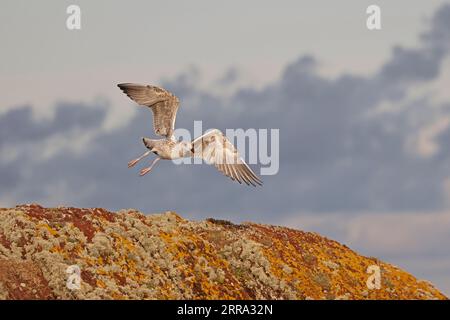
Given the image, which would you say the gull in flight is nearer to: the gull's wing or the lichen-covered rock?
the gull's wing

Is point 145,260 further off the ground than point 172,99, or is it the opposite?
point 172,99

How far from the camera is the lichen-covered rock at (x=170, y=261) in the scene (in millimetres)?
22391

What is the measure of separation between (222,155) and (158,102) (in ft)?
10.3

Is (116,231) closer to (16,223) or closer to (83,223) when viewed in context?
(83,223)

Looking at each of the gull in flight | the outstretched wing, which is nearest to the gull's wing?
the gull in flight

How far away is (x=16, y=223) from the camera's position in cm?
2448

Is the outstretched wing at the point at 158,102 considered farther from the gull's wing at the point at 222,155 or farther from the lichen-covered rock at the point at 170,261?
the lichen-covered rock at the point at 170,261

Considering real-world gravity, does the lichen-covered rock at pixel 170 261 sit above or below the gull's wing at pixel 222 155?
below

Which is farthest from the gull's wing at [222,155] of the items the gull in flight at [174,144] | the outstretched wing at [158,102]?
the outstretched wing at [158,102]

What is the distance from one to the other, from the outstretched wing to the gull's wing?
1.54m

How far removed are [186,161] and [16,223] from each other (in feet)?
21.8

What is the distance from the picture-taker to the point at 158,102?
93.3 ft

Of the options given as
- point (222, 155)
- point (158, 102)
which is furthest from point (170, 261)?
point (158, 102)
